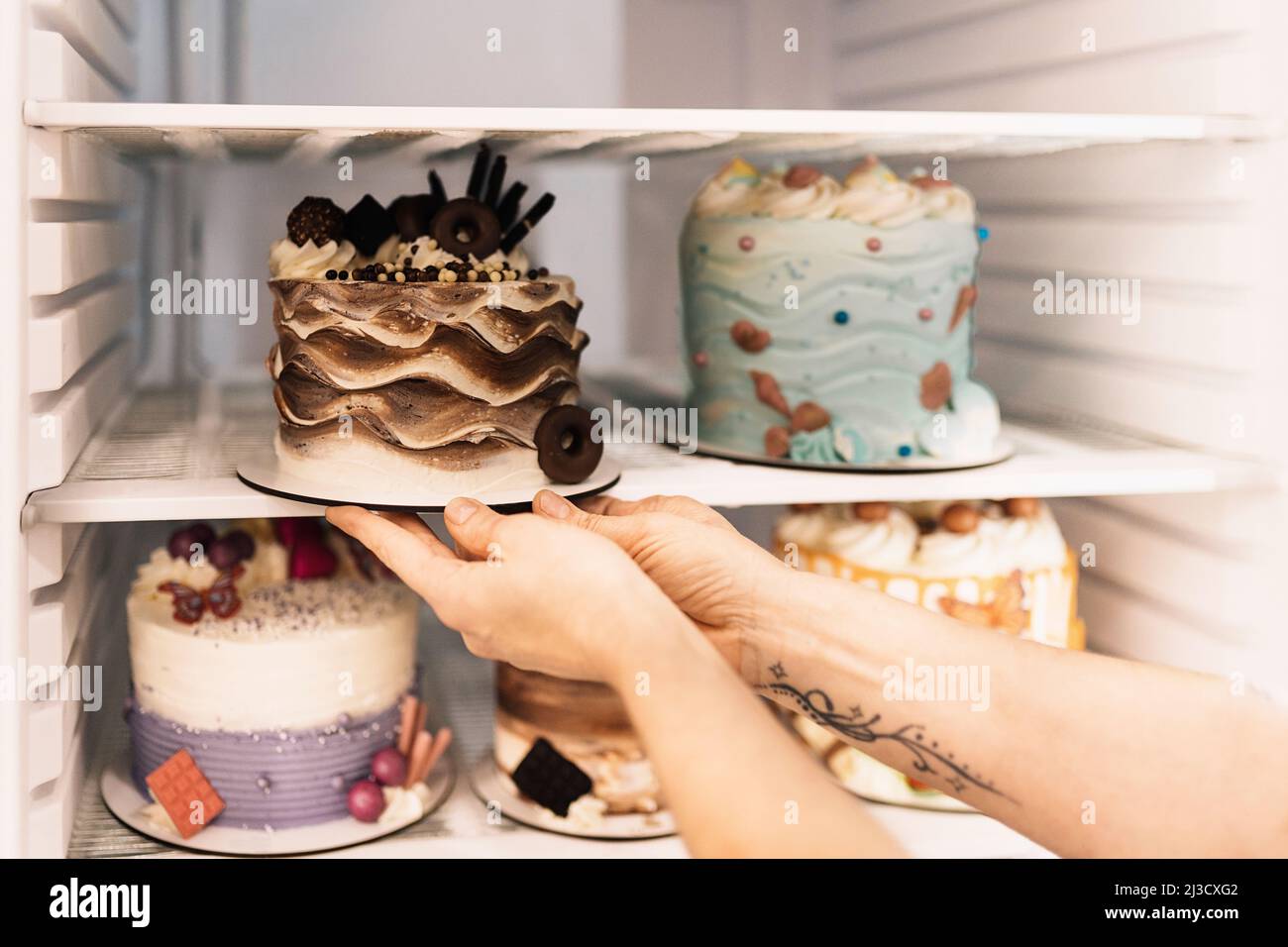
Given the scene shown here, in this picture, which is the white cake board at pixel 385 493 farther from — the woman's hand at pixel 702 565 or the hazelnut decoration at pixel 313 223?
the hazelnut decoration at pixel 313 223

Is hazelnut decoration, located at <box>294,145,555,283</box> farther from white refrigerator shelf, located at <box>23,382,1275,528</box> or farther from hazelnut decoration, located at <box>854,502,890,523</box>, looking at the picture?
hazelnut decoration, located at <box>854,502,890,523</box>

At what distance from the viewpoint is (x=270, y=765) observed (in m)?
1.14

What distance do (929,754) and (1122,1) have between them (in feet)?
2.54

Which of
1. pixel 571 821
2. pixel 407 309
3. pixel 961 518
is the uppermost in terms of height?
pixel 407 309

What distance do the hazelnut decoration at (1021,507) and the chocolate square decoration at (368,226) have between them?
647 millimetres

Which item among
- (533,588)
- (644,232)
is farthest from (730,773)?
(644,232)

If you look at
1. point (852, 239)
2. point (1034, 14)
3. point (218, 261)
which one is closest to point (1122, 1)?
point (1034, 14)

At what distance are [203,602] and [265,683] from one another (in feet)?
0.33

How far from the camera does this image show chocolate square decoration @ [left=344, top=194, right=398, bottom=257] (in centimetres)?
112

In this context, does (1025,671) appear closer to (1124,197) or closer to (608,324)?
(1124,197)

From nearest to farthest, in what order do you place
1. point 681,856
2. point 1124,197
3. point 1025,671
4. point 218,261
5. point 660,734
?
point 660,734 < point 1025,671 < point 681,856 < point 1124,197 < point 218,261

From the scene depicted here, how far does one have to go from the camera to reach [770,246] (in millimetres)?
1212

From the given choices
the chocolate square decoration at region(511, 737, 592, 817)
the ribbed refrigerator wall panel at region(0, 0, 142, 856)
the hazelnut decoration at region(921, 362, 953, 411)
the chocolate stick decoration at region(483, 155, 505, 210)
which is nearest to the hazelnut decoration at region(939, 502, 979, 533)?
the hazelnut decoration at region(921, 362, 953, 411)

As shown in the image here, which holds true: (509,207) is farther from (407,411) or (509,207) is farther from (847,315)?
(847,315)
